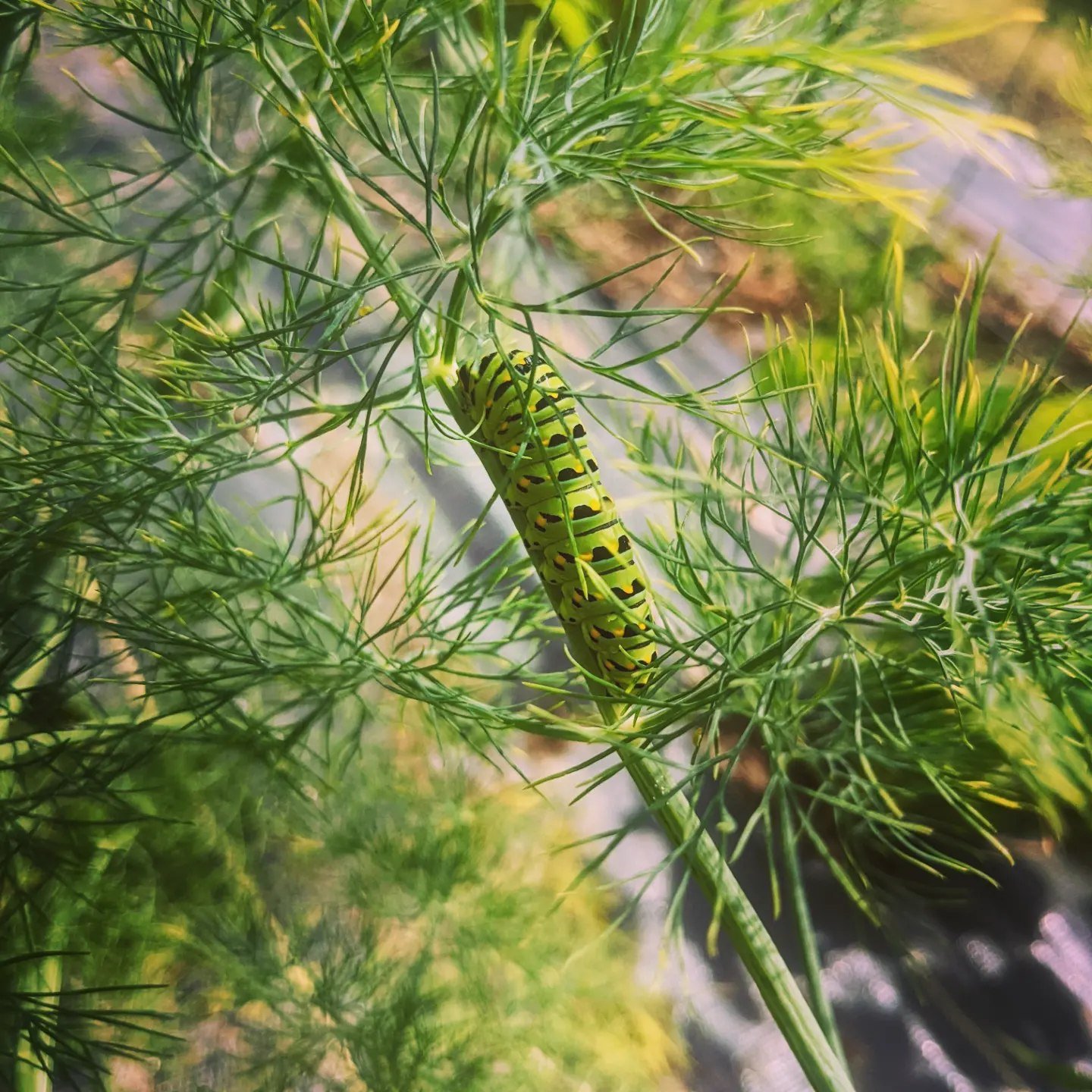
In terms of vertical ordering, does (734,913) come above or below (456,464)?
below

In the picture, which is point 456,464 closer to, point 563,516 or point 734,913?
point 563,516

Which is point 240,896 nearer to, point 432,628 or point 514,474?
point 432,628

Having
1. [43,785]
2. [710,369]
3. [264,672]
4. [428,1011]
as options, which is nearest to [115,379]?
[264,672]

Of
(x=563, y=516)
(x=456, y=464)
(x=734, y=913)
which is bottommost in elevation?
(x=734, y=913)

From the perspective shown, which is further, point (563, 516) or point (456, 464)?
point (456, 464)

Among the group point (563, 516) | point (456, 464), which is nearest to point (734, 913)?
point (563, 516)
